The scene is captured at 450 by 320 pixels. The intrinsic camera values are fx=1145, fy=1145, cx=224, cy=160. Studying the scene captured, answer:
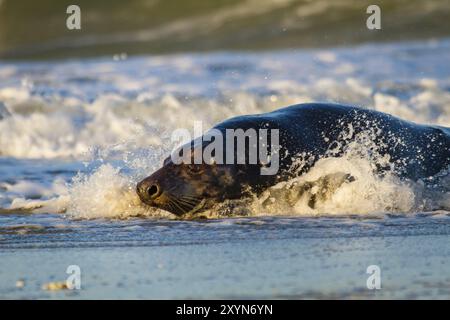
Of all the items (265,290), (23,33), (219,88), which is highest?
(23,33)

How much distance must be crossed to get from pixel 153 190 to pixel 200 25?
876 inches

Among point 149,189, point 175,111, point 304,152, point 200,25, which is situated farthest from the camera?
point 200,25

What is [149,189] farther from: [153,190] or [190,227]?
[190,227]

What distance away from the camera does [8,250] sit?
7.18 metres

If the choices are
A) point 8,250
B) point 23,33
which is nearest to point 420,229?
point 8,250

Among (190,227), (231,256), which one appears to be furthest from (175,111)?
(231,256)

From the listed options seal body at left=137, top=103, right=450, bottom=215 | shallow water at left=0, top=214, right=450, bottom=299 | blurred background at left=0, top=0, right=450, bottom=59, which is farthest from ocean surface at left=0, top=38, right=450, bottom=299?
blurred background at left=0, top=0, right=450, bottom=59

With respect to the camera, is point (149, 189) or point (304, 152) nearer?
point (149, 189)

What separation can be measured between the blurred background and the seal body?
1528cm

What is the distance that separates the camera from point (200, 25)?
29.8 m

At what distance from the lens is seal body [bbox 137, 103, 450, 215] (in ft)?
26.2

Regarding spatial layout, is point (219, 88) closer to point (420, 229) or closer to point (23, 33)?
point (420, 229)

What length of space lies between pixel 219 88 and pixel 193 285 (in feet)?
35.8

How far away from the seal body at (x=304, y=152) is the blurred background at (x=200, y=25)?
15281 millimetres
